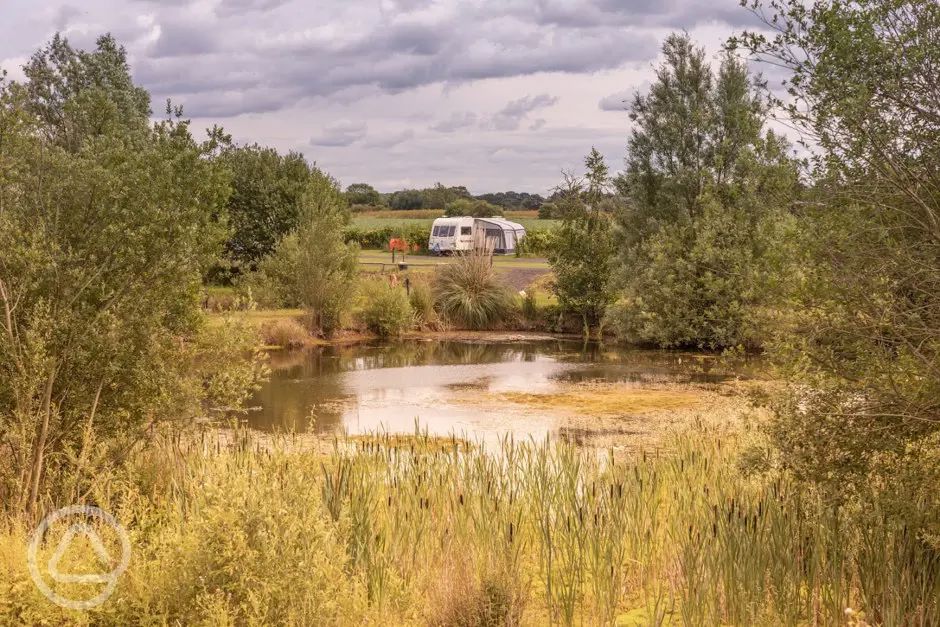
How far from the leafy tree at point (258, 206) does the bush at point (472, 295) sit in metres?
6.45

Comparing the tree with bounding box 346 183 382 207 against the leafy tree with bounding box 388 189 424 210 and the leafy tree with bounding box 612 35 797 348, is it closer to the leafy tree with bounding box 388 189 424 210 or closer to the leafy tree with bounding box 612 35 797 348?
the leafy tree with bounding box 388 189 424 210

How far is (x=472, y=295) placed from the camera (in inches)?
979

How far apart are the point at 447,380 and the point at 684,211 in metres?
8.36

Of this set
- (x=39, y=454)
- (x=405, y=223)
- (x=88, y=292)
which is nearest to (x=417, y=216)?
(x=405, y=223)

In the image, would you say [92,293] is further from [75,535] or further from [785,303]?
[785,303]

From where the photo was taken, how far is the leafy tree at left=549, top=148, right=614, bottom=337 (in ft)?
78.3

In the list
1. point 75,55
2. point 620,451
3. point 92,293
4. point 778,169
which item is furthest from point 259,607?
point 75,55

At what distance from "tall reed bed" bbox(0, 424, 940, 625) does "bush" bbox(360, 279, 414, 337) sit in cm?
1700

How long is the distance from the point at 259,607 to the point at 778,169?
3.68 meters

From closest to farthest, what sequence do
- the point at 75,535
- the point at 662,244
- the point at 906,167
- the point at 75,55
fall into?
the point at 906,167 → the point at 75,535 → the point at 662,244 → the point at 75,55

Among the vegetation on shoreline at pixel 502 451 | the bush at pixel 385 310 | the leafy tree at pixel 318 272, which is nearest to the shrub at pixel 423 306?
the bush at pixel 385 310

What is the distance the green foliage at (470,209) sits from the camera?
70125 mm

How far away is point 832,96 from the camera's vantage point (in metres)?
4.88

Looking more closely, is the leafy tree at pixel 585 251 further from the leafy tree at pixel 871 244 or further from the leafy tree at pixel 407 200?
the leafy tree at pixel 407 200
